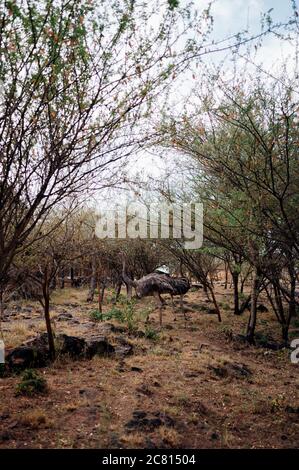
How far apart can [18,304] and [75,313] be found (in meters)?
3.92

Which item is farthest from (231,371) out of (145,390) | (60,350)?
(60,350)

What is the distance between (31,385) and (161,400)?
2234mm

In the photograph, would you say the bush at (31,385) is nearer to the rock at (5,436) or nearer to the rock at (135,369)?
the rock at (5,436)

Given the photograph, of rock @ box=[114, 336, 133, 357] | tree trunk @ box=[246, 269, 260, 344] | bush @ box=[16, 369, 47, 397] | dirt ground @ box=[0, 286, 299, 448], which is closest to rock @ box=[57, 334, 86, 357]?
dirt ground @ box=[0, 286, 299, 448]

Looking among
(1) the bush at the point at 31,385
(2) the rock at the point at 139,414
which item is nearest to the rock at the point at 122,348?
(1) the bush at the point at 31,385

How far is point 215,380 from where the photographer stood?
7766 millimetres

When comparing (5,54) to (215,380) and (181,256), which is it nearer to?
(215,380)

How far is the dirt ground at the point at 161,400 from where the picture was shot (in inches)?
199

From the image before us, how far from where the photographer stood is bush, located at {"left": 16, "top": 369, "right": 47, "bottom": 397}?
20.1 feet

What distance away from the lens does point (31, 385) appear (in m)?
6.22

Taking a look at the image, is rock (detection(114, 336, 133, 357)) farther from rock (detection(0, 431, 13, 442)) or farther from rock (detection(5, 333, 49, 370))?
rock (detection(0, 431, 13, 442))

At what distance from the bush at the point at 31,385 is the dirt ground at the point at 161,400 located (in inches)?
4.3
